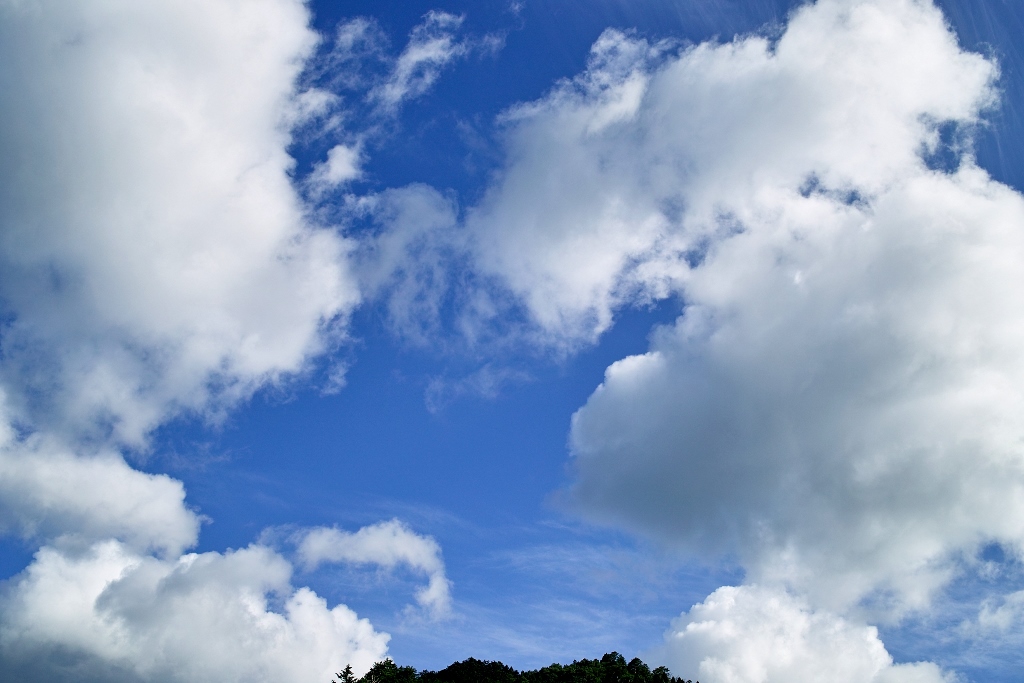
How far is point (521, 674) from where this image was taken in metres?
131

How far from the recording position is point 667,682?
440ft

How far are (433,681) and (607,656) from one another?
4485 centimetres

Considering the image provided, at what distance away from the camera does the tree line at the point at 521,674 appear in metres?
126

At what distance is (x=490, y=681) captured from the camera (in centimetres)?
13075

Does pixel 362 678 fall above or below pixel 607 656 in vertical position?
below

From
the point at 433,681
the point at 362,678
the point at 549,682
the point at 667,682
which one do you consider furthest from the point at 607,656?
the point at 362,678

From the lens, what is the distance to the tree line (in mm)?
125562

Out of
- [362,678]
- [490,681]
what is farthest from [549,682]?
[362,678]

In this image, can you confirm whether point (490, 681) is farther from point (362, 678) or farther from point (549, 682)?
point (362, 678)

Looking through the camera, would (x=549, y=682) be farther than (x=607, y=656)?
No

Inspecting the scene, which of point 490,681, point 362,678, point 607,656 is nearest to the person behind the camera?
point 362,678

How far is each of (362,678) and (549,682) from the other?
33.2 metres

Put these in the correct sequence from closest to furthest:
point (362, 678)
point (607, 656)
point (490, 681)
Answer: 1. point (362, 678)
2. point (490, 681)
3. point (607, 656)

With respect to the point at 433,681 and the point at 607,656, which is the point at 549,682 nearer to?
the point at 433,681
